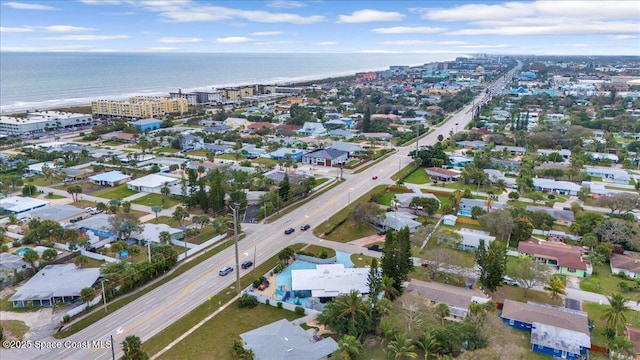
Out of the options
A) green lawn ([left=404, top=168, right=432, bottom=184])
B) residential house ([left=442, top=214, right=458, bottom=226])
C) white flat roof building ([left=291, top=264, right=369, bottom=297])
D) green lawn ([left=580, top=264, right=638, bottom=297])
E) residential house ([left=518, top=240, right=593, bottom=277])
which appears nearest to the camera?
white flat roof building ([left=291, top=264, right=369, bottom=297])

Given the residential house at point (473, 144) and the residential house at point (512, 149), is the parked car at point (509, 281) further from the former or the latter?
the residential house at point (473, 144)

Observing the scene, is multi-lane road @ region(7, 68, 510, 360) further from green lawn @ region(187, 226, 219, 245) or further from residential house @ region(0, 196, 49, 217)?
residential house @ region(0, 196, 49, 217)

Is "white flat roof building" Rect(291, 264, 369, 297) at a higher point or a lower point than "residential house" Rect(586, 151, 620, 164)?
lower

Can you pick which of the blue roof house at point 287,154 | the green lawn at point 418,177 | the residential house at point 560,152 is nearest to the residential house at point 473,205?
the green lawn at point 418,177

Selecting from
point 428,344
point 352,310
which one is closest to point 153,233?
point 352,310

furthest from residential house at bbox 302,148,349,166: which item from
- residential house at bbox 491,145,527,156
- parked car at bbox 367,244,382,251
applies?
parked car at bbox 367,244,382,251
